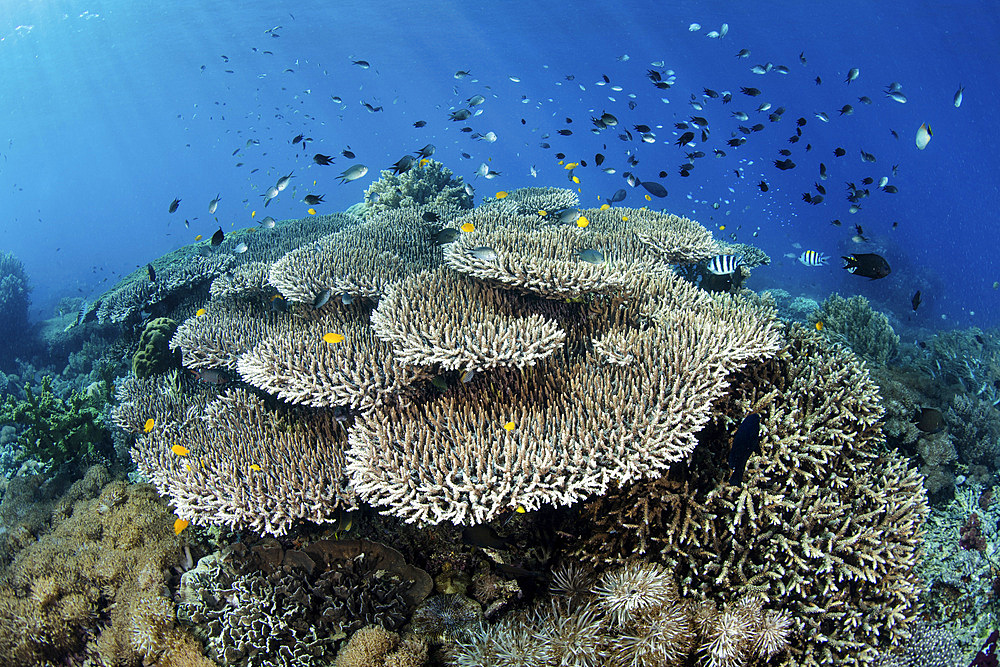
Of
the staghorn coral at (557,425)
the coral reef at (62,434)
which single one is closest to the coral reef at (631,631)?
the staghorn coral at (557,425)

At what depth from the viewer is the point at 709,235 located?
6742 millimetres

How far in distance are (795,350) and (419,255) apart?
5057mm

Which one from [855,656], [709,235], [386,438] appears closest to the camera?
[855,656]

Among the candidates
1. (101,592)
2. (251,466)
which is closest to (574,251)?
(251,466)

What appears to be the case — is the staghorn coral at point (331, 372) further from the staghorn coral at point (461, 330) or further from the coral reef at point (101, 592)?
the coral reef at point (101, 592)

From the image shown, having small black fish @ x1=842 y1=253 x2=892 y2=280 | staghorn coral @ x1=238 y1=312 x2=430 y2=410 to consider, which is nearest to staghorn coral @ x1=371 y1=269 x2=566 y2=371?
staghorn coral @ x1=238 y1=312 x2=430 y2=410

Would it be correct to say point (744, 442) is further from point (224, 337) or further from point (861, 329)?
point (861, 329)

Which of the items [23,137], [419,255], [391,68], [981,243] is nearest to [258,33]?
[391,68]

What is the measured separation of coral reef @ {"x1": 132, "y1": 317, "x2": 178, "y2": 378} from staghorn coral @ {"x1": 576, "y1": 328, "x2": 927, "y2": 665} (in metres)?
6.49

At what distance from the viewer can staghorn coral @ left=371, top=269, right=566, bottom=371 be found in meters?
3.86

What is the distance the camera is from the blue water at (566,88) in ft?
124

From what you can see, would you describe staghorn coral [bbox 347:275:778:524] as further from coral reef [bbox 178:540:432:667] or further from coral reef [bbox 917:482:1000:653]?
coral reef [bbox 917:482:1000:653]

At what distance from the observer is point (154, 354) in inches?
259

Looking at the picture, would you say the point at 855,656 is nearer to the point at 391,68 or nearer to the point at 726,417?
the point at 726,417
